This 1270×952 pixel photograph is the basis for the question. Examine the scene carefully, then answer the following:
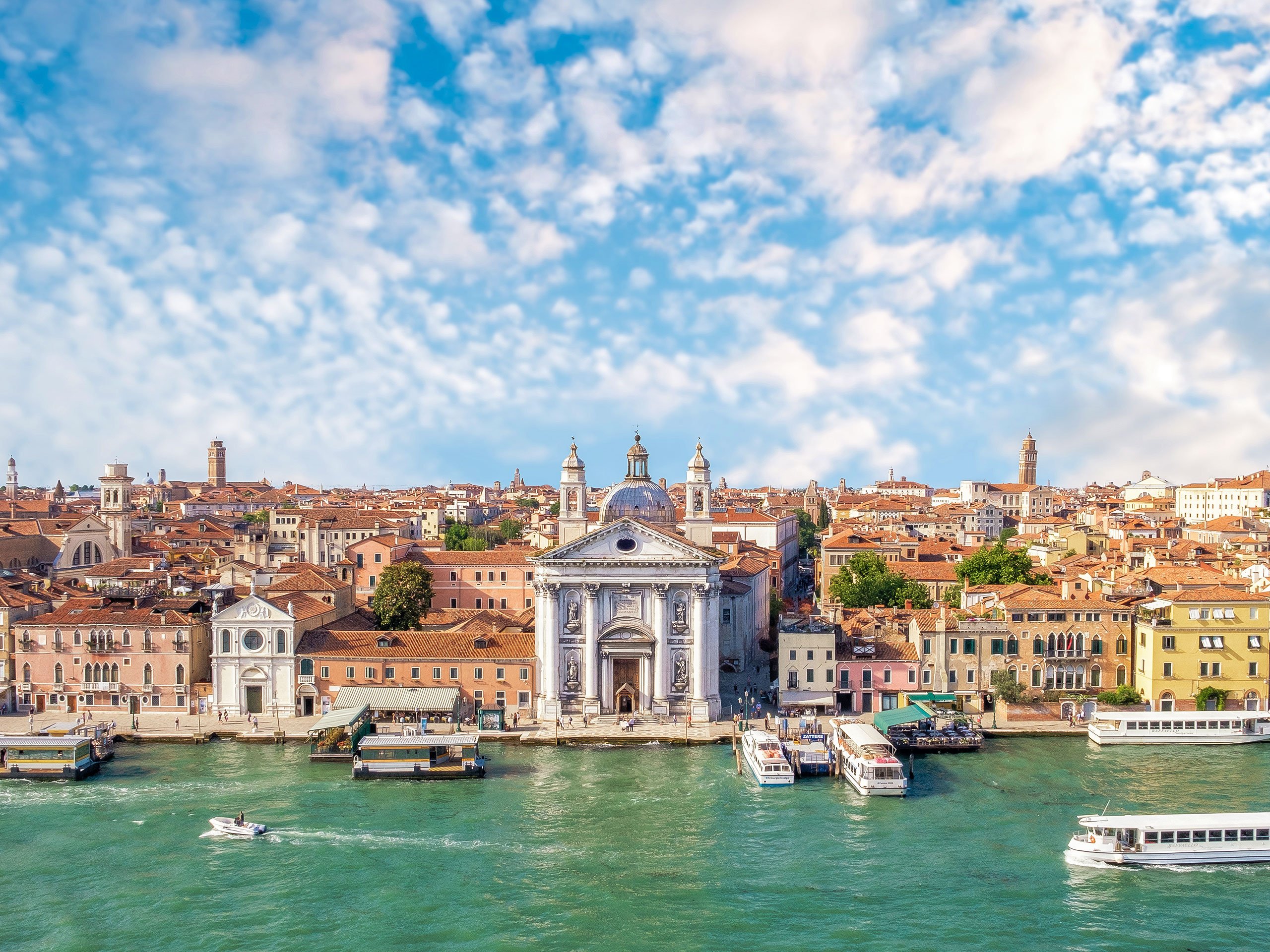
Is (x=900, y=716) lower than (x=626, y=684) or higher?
lower

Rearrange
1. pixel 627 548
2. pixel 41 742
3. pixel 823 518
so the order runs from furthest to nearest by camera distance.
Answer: pixel 823 518 < pixel 627 548 < pixel 41 742

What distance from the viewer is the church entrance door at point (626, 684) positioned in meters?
39.2

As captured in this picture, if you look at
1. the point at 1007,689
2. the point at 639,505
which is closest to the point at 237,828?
the point at 639,505

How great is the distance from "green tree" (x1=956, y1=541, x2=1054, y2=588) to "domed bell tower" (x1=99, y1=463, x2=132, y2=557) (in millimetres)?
55000

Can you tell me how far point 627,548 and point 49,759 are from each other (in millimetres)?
19213

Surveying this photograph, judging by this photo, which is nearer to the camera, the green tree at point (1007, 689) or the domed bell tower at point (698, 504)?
the green tree at point (1007, 689)

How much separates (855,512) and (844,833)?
286 ft

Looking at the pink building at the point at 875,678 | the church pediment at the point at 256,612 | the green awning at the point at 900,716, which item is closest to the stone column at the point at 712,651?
the pink building at the point at 875,678

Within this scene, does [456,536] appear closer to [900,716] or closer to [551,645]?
[551,645]

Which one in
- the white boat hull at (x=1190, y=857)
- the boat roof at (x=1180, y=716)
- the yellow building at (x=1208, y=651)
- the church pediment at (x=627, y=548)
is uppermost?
the church pediment at (x=627, y=548)

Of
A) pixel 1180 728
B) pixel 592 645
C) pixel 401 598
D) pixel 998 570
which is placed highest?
pixel 998 570

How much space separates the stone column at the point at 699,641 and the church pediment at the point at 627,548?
1.17 meters

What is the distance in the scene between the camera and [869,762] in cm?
3105

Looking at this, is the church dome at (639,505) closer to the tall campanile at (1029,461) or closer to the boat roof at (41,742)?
the boat roof at (41,742)
